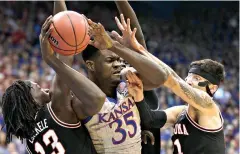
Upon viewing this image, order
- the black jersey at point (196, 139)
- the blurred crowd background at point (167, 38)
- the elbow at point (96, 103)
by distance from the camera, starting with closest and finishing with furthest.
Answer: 1. the elbow at point (96, 103)
2. the black jersey at point (196, 139)
3. the blurred crowd background at point (167, 38)

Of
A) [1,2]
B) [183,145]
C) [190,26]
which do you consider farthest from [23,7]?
[183,145]

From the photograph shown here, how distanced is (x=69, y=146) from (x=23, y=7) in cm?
1006

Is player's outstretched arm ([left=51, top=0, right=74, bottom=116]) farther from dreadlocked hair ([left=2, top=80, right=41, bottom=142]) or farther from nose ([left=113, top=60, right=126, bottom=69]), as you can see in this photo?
nose ([left=113, top=60, right=126, bottom=69])

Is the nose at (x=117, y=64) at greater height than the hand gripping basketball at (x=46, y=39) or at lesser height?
lesser

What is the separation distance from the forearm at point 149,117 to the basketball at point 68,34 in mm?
803

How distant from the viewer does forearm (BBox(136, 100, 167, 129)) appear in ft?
12.6

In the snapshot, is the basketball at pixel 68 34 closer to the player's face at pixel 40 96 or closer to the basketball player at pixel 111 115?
the basketball player at pixel 111 115

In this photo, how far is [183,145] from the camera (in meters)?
4.09

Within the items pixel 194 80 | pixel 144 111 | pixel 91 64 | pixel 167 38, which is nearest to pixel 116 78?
pixel 91 64

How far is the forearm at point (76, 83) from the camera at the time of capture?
3.27m

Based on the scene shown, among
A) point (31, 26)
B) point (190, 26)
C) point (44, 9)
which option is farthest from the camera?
point (190, 26)

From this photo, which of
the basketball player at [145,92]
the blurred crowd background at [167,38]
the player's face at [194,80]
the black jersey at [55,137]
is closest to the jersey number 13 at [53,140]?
the black jersey at [55,137]

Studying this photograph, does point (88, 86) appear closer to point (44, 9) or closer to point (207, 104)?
point (207, 104)

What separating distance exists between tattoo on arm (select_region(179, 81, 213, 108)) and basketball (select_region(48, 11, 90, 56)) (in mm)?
974
